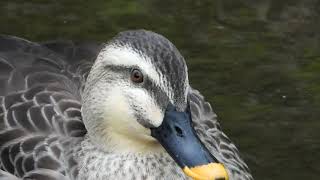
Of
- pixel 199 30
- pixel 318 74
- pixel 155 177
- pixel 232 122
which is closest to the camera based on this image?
pixel 155 177

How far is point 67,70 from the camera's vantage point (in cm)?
816

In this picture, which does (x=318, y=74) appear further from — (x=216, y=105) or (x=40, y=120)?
(x=40, y=120)

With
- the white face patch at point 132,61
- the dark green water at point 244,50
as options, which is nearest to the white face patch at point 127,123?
the white face patch at point 132,61

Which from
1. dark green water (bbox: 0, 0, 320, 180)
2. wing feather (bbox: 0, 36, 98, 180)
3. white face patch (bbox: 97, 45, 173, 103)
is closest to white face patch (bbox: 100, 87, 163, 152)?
white face patch (bbox: 97, 45, 173, 103)

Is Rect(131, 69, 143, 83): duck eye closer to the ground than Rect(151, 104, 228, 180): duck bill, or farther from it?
farther from it

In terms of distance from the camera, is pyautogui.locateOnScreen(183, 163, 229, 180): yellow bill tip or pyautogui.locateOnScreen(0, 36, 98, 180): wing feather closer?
pyautogui.locateOnScreen(183, 163, 229, 180): yellow bill tip

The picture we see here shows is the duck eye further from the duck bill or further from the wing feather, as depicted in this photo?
the wing feather

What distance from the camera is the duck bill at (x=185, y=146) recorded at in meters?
6.58

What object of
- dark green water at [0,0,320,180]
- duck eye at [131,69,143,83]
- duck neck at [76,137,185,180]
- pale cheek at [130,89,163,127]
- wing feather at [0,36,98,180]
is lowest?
dark green water at [0,0,320,180]

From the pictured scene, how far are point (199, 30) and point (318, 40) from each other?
3.49 feet

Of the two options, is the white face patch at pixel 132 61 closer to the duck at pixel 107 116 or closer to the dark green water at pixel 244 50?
the duck at pixel 107 116

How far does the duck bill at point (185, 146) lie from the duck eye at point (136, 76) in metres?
0.26

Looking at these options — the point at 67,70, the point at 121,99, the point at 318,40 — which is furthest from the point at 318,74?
the point at 121,99

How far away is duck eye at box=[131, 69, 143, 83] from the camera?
6.79m
